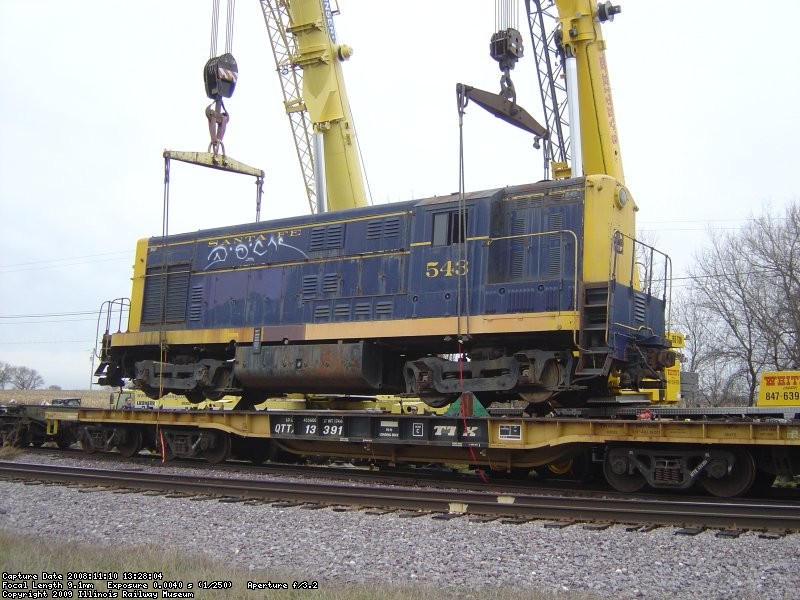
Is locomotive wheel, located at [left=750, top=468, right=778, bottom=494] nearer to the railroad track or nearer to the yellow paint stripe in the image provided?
the railroad track

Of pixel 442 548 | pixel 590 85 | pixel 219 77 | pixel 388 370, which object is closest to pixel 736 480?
pixel 442 548

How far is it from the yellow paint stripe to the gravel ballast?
3.28m

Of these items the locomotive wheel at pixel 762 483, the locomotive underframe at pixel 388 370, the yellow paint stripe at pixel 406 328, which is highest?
the yellow paint stripe at pixel 406 328

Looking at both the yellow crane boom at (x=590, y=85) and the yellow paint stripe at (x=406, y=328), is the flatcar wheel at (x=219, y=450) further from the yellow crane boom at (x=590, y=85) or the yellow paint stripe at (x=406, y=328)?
the yellow crane boom at (x=590, y=85)

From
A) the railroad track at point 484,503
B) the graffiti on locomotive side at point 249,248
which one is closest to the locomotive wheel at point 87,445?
the railroad track at point 484,503

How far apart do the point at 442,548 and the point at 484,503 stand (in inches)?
75.9

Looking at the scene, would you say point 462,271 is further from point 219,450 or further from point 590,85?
point 590,85

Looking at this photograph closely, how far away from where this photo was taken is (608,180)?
427 inches

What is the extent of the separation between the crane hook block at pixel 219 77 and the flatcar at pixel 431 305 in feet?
14.8

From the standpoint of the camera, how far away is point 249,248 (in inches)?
546

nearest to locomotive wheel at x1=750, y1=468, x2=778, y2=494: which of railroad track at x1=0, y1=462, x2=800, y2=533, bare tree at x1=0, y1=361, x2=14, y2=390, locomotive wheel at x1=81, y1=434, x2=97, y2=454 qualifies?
railroad track at x1=0, y1=462, x2=800, y2=533

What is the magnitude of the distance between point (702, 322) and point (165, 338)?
25.7 metres

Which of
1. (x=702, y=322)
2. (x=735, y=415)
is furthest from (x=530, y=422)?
(x=702, y=322)

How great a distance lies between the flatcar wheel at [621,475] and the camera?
9841mm
